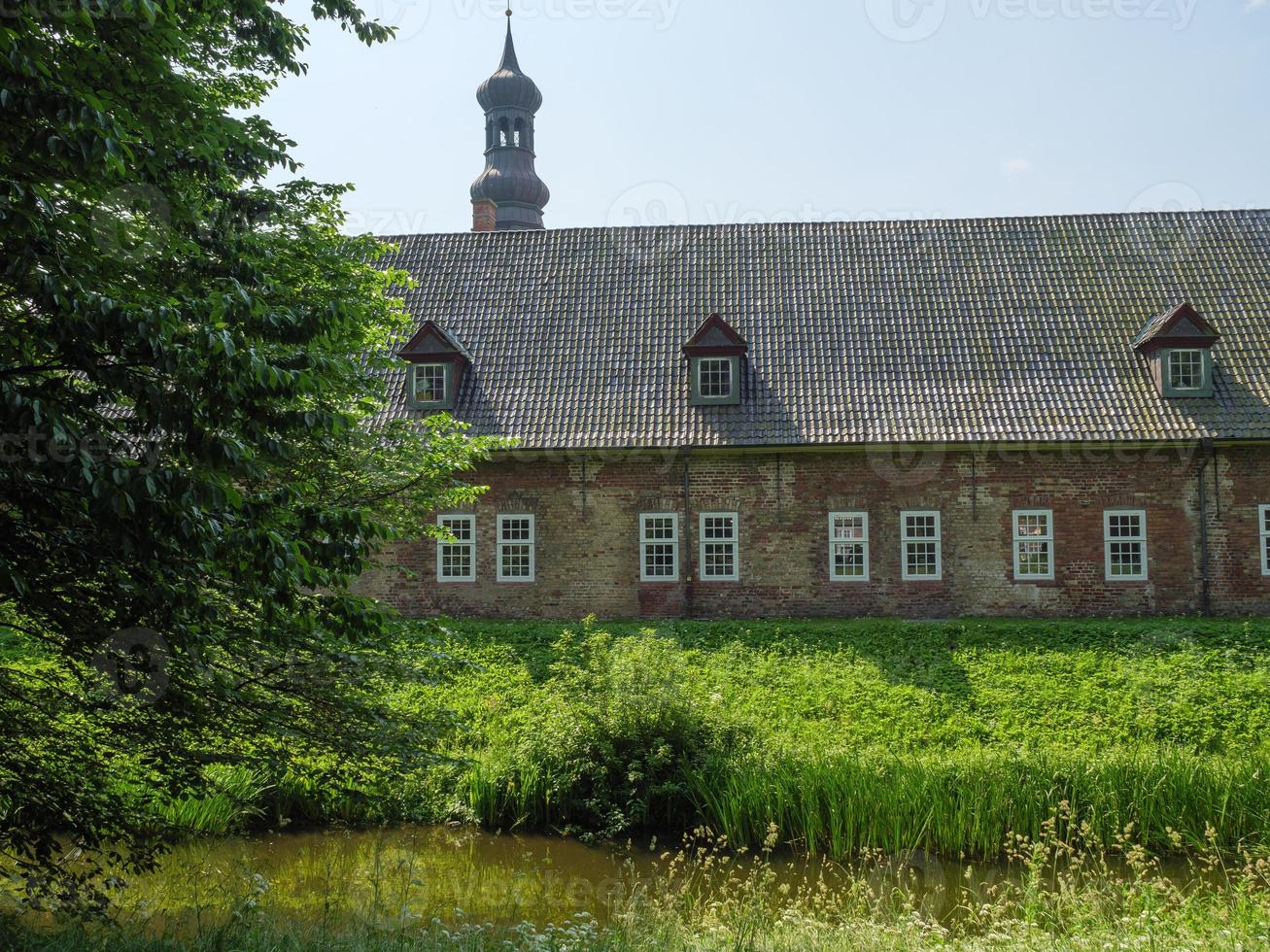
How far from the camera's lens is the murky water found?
27.8 ft

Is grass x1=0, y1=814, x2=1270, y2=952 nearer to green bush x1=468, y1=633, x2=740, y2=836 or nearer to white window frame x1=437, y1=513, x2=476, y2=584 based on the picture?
green bush x1=468, y1=633, x2=740, y2=836

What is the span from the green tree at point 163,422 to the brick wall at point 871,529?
11066 mm

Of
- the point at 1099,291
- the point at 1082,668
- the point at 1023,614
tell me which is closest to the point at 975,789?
the point at 1082,668

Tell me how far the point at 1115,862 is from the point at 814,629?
723 cm

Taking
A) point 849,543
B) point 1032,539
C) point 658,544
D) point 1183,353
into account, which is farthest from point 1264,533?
point 658,544

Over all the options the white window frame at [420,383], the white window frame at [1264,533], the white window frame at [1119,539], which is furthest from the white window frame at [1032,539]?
the white window frame at [420,383]

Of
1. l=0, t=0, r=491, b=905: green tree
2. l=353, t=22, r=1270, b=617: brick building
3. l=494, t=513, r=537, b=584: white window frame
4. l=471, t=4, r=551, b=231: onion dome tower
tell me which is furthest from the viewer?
l=471, t=4, r=551, b=231: onion dome tower

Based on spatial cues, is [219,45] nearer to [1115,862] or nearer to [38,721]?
[38,721]

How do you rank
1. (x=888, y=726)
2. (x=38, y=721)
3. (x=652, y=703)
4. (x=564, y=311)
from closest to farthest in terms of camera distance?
(x=38, y=721) < (x=652, y=703) < (x=888, y=726) < (x=564, y=311)

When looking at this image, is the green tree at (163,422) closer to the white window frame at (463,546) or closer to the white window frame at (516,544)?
the white window frame at (516,544)

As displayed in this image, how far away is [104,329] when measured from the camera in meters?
4.20

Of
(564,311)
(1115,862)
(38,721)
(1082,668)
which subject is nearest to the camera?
(38,721)

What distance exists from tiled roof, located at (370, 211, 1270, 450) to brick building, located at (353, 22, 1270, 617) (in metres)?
0.06

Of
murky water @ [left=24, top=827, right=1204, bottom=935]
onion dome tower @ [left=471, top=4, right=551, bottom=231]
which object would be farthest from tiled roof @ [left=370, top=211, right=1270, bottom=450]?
onion dome tower @ [left=471, top=4, right=551, bottom=231]
